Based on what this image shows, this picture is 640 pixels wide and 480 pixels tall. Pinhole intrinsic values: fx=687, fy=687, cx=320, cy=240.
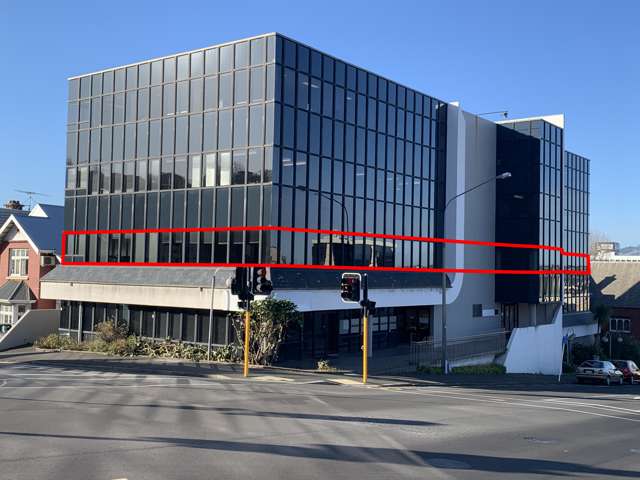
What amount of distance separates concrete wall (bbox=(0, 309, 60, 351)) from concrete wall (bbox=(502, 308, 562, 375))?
2755cm

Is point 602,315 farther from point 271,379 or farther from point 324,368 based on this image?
point 271,379

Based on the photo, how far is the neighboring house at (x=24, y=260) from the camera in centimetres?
4541

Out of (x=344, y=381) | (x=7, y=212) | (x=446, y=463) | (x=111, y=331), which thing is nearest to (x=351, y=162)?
(x=344, y=381)

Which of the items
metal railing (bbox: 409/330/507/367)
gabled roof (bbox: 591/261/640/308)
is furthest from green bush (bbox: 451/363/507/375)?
gabled roof (bbox: 591/261/640/308)

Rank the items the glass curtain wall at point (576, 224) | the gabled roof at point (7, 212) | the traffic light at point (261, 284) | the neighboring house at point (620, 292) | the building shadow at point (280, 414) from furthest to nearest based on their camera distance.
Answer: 1. the neighboring house at point (620, 292)
2. the gabled roof at point (7, 212)
3. the glass curtain wall at point (576, 224)
4. the traffic light at point (261, 284)
5. the building shadow at point (280, 414)

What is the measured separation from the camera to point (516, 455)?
12.9m

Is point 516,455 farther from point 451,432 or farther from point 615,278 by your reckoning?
point 615,278

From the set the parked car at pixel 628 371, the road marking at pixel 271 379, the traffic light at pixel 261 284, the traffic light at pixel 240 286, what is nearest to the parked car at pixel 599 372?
the parked car at pixel 628 371

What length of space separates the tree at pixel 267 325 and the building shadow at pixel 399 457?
1575cm

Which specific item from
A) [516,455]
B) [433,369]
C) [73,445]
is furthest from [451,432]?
[433,369]

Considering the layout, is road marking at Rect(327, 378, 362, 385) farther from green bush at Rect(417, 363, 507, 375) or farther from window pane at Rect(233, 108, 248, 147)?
window pane at Rect(233, 108, 248, 147)

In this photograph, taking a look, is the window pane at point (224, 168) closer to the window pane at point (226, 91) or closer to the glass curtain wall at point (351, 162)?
the window pane at point (226, 91)

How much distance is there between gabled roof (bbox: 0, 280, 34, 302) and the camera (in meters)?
45.0

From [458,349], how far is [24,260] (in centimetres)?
2973
